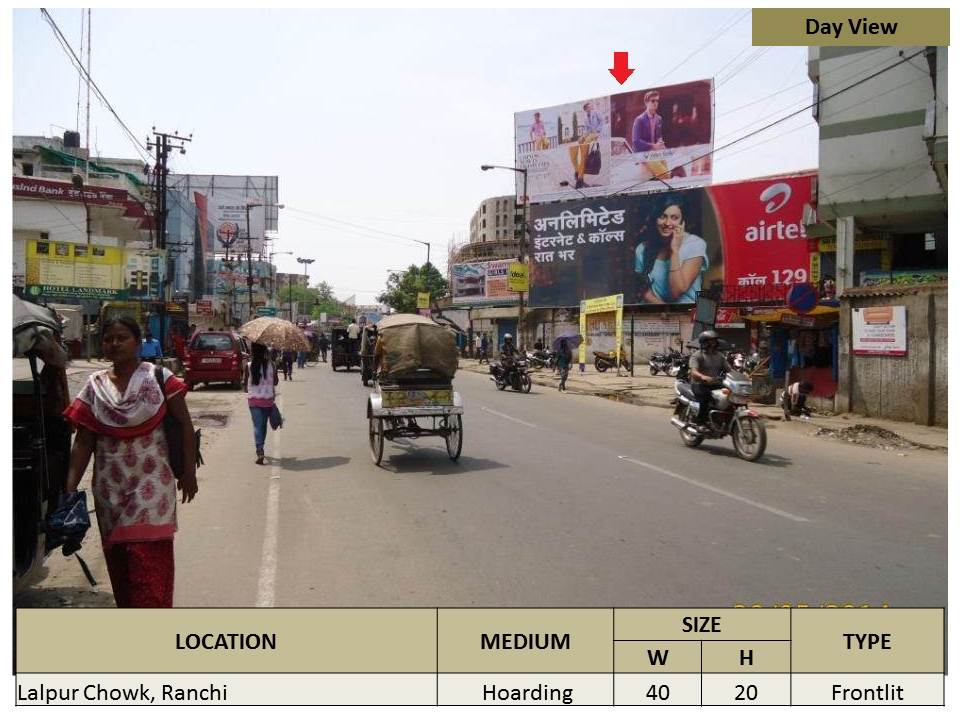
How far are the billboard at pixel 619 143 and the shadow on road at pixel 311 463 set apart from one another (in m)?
33.9

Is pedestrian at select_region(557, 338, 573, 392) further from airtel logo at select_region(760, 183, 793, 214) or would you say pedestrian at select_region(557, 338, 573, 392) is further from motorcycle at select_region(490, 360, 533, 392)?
airtel logo at select_region(760, 183, 793, 214)

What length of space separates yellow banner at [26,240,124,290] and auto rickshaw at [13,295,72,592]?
3043cm

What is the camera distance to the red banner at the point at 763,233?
35.8 m

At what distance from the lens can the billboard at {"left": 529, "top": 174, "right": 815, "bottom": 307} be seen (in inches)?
1426

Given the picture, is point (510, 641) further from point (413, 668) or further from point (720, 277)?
point (720, 277)

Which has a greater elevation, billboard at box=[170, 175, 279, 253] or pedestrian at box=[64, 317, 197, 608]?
billboard at box=[170, 175, 279, 253]

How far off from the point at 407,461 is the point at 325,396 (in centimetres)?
999

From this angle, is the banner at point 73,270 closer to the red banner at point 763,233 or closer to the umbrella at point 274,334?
the umbrella at point 274,334

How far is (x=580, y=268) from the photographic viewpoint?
43.0 metres

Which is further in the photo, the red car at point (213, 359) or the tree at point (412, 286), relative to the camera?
the tree at point (412, 286)

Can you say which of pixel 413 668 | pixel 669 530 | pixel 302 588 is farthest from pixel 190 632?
pixel 669 530

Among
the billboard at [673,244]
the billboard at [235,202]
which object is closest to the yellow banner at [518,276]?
the billboard at [673,244]

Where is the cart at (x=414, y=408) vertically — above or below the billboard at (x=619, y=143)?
below

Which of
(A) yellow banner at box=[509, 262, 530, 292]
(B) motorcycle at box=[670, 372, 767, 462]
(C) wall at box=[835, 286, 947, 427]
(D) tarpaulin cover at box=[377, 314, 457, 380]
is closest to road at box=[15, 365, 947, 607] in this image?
(B) motorcycle at box=[670, 372, 767, 462]
